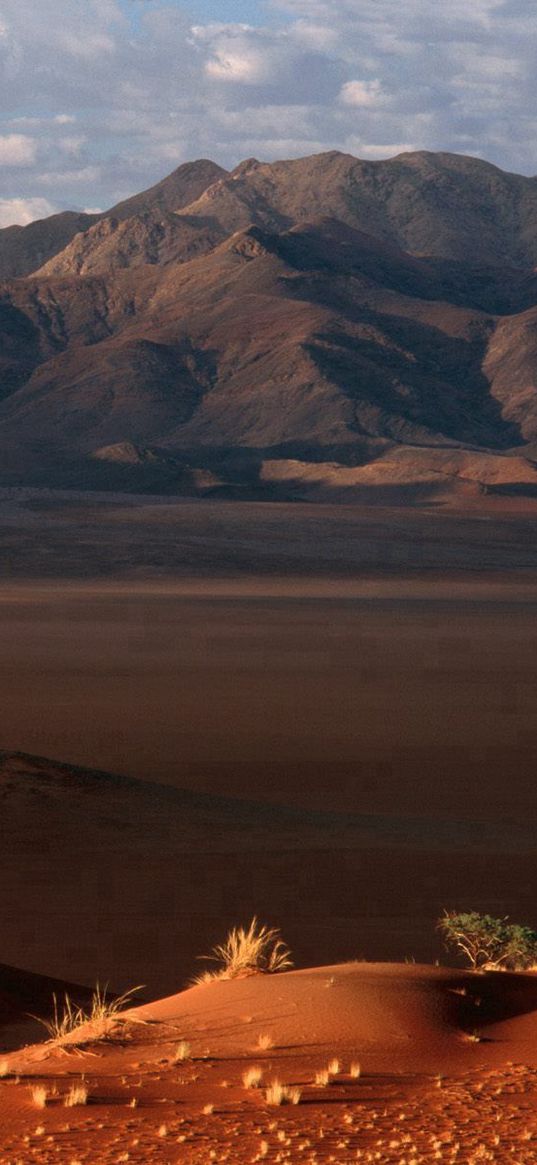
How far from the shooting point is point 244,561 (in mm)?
70750

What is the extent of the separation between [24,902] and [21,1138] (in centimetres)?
767

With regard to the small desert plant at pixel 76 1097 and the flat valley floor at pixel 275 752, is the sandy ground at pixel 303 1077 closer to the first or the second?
the small desert plant at pixel 76 1097

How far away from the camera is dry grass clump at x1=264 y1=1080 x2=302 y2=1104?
6562 mm

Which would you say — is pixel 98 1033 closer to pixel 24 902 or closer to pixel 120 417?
pixel 24 902

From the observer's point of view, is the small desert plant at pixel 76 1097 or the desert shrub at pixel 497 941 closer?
the small desert plant at pixel 76 1097

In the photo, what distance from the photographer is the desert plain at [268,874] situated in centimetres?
654

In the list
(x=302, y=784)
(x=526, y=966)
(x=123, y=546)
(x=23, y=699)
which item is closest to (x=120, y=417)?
(x=123, y=546)

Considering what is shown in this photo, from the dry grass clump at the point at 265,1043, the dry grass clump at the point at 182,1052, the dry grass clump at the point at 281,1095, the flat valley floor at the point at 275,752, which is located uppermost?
the flat valley floor at the point at 275,752

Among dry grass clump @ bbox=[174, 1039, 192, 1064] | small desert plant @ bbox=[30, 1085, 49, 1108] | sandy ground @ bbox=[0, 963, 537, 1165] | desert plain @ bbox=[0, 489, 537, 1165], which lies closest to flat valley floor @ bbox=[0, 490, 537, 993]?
desert plain @ bbox=[0, 489, 537, 1165]

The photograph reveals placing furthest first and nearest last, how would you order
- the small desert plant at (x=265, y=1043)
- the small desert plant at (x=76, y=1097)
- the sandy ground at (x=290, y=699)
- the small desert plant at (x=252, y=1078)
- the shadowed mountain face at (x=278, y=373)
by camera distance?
the shadowed mountain face at (x=278, y=373), the sandy ground at (x=290, y=699), the small desert plant at (x=265, y=1043), the small desert plant at (x=252, y=1078), the small desert plant at (x=76, y=1097)

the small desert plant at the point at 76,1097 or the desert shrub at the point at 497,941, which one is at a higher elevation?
the desert shrub at the point at 497,941

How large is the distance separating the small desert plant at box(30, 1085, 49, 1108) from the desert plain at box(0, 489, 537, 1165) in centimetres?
1

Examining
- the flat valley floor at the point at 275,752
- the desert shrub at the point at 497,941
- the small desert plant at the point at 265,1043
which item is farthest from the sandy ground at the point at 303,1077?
the flat valley floor at the point at 275,752

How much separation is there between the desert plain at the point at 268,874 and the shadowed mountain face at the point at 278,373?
64.0 meters
